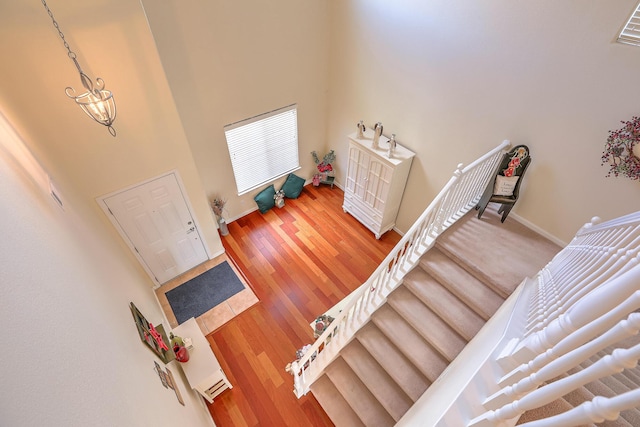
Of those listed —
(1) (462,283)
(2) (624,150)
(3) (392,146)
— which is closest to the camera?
(2) (624,150)

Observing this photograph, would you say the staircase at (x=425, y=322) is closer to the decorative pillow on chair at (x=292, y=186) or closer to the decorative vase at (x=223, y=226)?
the decorative vase at (x=223, y=226)

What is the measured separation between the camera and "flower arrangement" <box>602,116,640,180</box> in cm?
242

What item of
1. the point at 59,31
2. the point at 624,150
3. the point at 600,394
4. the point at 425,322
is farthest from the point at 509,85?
the point at 59,31

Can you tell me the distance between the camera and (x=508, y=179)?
126 inches

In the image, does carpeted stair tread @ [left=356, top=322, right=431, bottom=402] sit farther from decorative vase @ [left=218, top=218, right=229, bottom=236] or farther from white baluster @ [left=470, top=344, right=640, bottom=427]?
decorative vase @ [left=218, top=218, right=229, bottom=236]

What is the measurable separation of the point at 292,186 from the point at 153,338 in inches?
142

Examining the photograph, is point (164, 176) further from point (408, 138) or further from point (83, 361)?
point (408, 138)

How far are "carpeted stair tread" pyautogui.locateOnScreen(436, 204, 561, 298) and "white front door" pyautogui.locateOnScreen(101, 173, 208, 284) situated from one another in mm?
3341

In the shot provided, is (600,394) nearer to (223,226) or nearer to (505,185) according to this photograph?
(505,185)

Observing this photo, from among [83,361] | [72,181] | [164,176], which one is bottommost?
[164,176]

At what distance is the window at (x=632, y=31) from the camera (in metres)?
2.22

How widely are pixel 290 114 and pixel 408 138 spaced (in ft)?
6.66

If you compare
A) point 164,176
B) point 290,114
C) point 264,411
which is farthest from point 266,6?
point 264,411

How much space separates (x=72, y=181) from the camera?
3.00 meters
